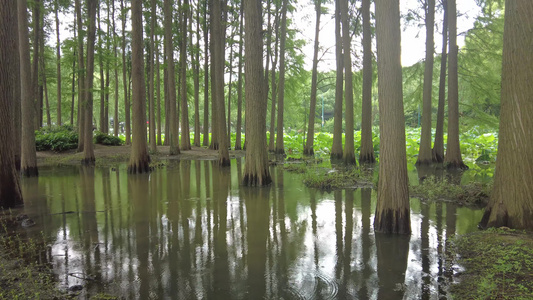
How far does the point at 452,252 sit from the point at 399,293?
1581mm

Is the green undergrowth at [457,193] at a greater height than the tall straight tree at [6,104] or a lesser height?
lesser

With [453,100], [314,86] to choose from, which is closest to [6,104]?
[453,100]

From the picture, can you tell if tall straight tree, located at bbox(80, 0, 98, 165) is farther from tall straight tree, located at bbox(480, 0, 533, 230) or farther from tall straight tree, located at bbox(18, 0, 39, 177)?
tall straight tree, located at bbox(480, 0, 533, 230)

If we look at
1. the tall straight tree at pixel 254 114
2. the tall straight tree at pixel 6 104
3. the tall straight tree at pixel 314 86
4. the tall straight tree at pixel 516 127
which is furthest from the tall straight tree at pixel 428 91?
the tall straight tree at pixel 6 104

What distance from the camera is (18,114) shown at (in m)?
12.4

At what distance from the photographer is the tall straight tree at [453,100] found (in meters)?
13.6

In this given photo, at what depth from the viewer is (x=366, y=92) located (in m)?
15.4

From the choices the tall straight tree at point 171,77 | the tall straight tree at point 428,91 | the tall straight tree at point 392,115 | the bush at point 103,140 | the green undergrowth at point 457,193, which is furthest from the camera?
the bush at point 103,140

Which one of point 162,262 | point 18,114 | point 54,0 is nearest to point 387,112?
point 162,262

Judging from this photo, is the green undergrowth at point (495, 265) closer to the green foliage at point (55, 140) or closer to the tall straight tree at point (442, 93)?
the tall straight tree at point (442, 93)

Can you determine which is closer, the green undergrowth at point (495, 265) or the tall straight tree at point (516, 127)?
the green undergrowth at point (495, 265)

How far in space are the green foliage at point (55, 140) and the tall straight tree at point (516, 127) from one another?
71.4ft

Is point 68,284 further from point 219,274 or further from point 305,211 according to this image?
point 305,211

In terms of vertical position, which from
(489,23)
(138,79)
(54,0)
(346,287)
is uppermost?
(54,0)
